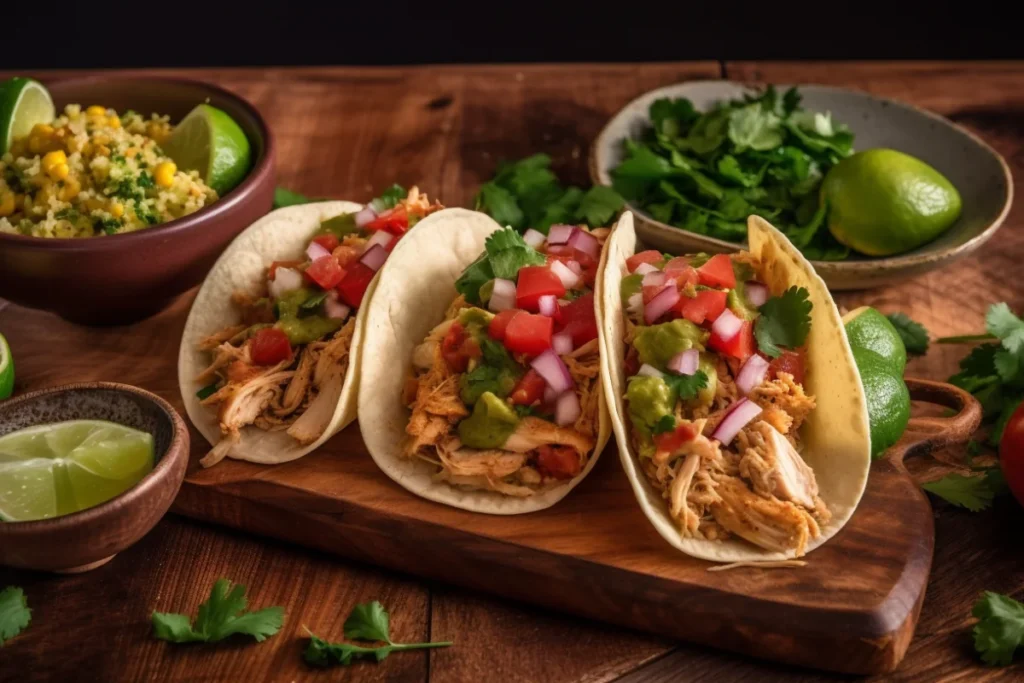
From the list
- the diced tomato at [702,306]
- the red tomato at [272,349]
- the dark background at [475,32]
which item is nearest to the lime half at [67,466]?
the red tomato at [272,349]

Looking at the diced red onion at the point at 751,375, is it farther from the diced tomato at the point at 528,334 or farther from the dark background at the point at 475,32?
the dark background at the point at 475,32

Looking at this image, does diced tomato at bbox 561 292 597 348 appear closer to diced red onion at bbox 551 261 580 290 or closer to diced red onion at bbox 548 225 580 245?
diced red onion at bbox 551 261 580 290

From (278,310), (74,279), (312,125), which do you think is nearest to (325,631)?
(278,310)

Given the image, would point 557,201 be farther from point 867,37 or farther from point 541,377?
point 867,37

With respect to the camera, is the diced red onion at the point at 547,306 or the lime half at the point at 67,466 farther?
the diced red onion at the point at 547,306

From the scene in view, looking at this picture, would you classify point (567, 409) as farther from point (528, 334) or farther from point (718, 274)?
point (718, 274)

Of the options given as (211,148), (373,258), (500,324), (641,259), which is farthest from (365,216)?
(641,259)
